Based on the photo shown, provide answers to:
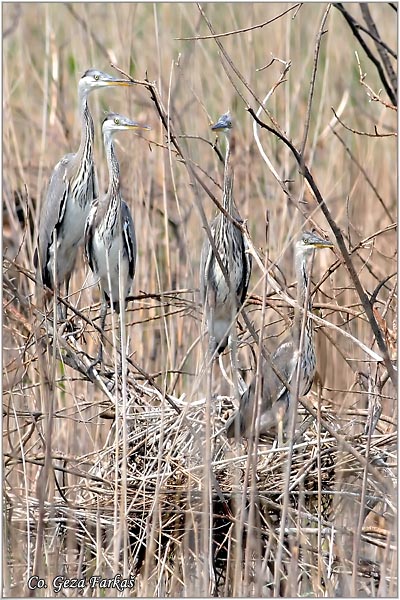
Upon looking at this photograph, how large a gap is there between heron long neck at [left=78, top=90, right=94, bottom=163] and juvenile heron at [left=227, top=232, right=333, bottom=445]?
903mm

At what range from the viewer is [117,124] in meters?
3.08

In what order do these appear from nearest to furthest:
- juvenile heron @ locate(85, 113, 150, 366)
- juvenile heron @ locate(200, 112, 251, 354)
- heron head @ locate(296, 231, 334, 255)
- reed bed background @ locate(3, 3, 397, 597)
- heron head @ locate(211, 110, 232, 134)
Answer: reed bed background @ locate(3, 3, 397, 597) < heron head @ locate(211, 110, 232, 134) < heron head @ locate(296, 231, 334, 255) < juvenile heron @ locate(200, 112, 251, 354) < juvenile heron @ locate(85, 113, 150, 366)

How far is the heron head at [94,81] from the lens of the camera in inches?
129

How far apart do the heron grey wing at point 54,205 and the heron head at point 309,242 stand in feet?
3.28

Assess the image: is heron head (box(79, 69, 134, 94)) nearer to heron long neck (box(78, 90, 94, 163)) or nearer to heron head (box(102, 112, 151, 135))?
heron long neck (box(78, 90, 94, 163))

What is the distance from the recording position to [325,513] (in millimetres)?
2588

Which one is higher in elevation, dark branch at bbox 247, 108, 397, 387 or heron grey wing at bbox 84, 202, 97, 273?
heron grey wing at bbox 84, 202, 97, 273

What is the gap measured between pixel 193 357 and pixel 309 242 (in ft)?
2.37

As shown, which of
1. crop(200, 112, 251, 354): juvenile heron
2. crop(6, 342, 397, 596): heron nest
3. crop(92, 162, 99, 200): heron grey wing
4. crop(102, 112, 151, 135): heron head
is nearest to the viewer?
crop(6, 342, 397, 596): heron nest

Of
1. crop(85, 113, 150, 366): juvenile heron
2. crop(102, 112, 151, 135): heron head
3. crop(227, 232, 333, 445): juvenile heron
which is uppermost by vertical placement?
crop(102, 112, 151, 135): heron head

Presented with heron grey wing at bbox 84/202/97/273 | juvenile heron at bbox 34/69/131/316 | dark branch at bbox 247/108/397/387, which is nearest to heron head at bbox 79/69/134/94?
juvenile heron at bbox 34/69/131/316

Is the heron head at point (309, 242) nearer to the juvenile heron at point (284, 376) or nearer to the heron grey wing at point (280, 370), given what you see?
the juvenile heron at point (284, 376)

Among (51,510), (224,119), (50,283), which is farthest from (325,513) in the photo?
(50,283)

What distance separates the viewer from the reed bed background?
7.53 feet
